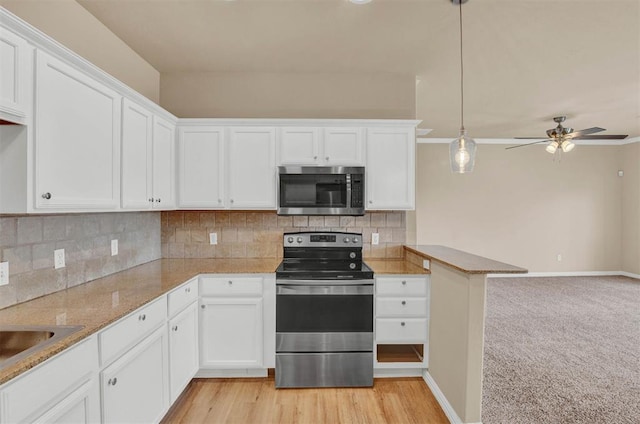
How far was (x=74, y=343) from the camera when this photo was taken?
4.27 ft

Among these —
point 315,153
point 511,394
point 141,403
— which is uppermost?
point 315,153

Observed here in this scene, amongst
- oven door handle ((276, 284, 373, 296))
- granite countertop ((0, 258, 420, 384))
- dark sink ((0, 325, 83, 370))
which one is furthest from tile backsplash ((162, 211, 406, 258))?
dark sink ((0, 325, 83, 370))

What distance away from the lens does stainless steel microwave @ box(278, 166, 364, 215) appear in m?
2.92

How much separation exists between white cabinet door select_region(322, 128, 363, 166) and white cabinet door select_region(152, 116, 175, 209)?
1340 millimetres

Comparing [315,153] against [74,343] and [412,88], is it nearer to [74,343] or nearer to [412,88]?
[412,88]

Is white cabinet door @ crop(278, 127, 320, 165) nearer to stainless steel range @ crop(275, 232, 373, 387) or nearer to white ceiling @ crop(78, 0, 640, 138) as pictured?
white ceiling @ crop(78, 0, 640, 138)

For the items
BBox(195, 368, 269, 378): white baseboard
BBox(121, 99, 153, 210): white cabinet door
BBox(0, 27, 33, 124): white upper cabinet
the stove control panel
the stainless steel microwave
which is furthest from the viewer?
A: the stove control panel

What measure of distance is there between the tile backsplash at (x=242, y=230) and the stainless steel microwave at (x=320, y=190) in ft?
1.19

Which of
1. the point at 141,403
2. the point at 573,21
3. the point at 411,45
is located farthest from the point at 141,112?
the point at 573,21

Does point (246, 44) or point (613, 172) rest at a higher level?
point (246, 44)

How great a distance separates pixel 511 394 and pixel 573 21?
2855 mm

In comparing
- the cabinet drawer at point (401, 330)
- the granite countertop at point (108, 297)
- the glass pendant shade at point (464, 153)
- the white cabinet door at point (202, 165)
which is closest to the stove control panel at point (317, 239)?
the granite countertop at point (108, 297)

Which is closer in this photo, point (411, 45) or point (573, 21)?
point (573, 21)

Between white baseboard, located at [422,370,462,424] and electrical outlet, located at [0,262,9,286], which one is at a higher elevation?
electrical outlet, located at [0,262,9,286]
